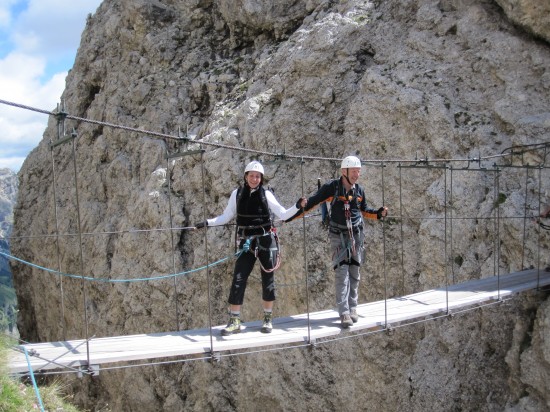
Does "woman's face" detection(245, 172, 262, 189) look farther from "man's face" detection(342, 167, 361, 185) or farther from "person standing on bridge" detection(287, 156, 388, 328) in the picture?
"man's face" detection(342, 167, 361, 185)

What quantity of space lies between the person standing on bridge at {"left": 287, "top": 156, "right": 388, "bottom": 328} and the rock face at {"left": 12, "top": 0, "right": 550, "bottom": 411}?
0.61 meters

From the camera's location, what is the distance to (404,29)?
10.1m

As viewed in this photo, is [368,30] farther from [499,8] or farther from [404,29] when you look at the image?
[499,8]

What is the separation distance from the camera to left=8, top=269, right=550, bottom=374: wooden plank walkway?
14.8ft

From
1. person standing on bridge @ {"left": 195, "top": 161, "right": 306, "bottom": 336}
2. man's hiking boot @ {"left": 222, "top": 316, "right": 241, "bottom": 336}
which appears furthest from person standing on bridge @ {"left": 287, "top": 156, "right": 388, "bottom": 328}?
man's hiking boot @ {"left": 222, "top": 316, "right": 241, "bottom": 336}

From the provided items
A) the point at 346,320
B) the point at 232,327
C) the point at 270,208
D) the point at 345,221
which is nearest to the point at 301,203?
the point at 270,208

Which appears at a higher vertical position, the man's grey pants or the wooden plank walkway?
the man's grey pants

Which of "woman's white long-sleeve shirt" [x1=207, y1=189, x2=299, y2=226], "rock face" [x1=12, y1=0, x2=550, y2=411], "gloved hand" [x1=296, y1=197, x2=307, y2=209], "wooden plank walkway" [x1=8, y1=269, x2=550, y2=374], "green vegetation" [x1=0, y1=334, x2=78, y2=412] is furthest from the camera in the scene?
"rock face" [x1=12, y1=0, x2=550, y2=411]

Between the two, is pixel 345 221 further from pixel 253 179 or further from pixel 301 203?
pixel 253 179

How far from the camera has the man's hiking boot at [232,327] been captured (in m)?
5.34

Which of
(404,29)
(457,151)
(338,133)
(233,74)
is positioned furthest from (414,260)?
(233,74)

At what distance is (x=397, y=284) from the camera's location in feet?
27.9

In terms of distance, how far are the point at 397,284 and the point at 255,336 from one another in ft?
12.6

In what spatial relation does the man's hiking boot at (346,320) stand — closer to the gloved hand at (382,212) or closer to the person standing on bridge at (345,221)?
the person standing on bridge at (345,221)
